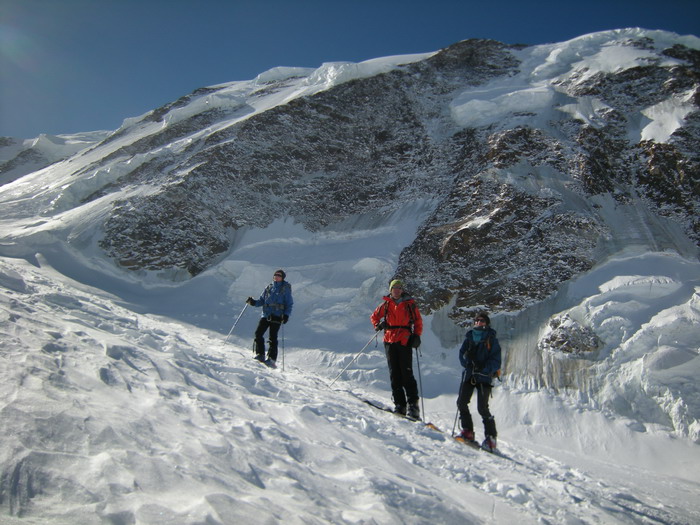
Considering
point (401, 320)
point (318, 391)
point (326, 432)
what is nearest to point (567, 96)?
point (401, 320)

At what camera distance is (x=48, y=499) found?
6.80 ft

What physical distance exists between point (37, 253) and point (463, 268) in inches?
640

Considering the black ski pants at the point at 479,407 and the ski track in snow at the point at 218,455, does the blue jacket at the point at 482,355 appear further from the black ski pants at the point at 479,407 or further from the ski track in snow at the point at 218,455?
the ski track in snow at the point at 218,455

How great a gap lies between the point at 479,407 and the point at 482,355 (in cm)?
79

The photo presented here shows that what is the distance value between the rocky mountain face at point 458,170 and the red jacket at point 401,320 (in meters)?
7.20

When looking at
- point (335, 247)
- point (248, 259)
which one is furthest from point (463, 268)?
point (248, 259)

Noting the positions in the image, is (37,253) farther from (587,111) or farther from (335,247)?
(587,111)

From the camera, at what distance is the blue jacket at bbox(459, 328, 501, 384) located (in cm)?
603

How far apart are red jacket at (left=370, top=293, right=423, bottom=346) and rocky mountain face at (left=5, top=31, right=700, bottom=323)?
23.6 feet

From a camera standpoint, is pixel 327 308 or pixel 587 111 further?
pixel 587 111


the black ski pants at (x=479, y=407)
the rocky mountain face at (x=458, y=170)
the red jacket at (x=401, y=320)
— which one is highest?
the rocky mountain face at (x=458, y=170)

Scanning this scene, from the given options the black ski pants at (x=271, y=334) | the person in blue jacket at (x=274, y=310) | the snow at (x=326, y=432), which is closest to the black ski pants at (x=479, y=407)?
the snow at (x=326, y=432)

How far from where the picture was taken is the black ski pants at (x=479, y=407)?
19.4 feet

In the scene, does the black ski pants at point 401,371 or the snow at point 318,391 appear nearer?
the snow at point 318,391
